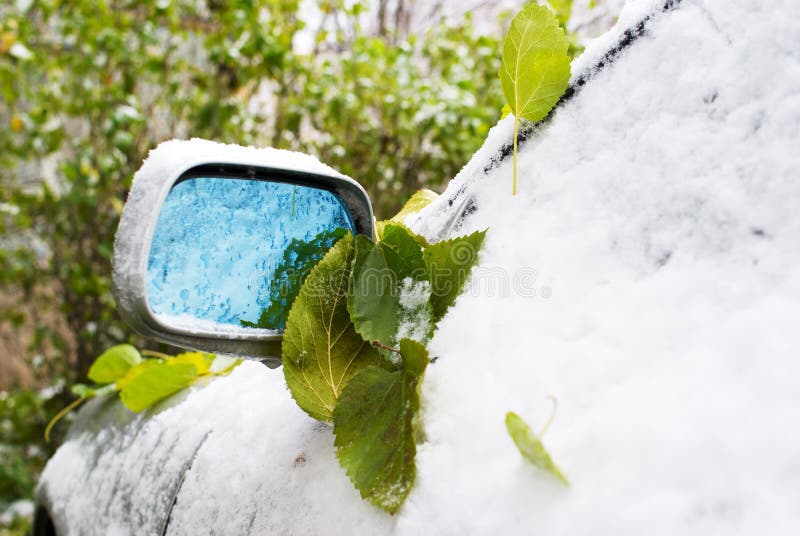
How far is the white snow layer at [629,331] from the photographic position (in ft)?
1.63

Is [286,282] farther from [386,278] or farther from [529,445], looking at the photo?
[529,445]

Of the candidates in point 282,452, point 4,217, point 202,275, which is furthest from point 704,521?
point 4,217

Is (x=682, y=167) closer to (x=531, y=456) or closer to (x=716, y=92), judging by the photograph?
(x=716, y=92)

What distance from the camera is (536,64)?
2.65 ft

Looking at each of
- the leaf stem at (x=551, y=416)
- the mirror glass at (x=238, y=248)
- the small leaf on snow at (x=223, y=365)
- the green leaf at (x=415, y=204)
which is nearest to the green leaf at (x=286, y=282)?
the mirror glass at (x=238, y=248)

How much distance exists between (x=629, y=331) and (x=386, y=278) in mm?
319

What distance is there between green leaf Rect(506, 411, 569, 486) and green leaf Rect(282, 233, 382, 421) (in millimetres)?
275

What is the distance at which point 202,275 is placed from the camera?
0.88 meters

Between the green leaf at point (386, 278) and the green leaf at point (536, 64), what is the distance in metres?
0.22

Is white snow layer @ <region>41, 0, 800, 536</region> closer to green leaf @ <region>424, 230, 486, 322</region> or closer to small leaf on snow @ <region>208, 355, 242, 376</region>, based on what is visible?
green leaf @ <region>424, 230, 486, 322</region>

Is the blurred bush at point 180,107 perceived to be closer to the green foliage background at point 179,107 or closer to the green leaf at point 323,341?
the green foliage background at point 179,107

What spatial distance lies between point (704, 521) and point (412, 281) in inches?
17.1

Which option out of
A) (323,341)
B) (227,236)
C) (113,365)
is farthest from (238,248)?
(113,365)

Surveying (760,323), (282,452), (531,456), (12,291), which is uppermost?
(760,323)
